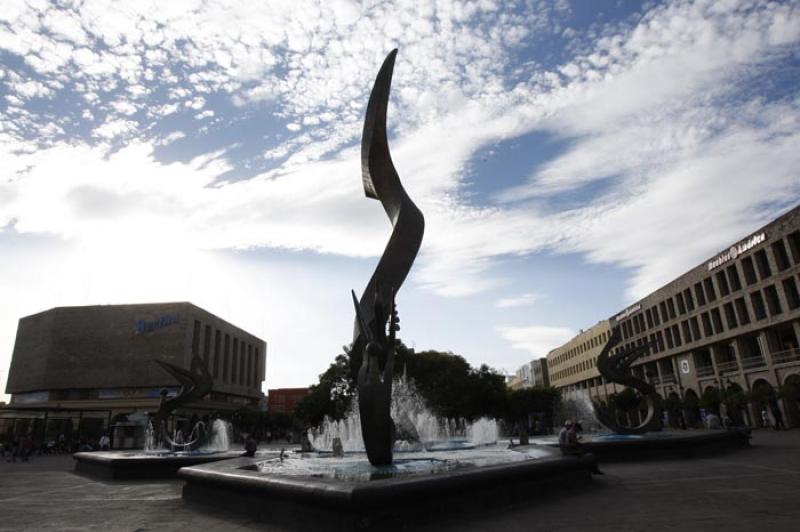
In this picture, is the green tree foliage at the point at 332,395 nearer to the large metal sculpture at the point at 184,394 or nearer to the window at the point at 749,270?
the large metal sculpture at the point at 184,394

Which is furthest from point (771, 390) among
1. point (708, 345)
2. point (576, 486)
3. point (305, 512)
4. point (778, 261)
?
point (305, 512)

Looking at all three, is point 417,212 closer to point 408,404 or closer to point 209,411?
point 408,404

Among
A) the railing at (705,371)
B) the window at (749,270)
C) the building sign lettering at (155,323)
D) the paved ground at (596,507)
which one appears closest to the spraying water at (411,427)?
the paved ground at (596,507)

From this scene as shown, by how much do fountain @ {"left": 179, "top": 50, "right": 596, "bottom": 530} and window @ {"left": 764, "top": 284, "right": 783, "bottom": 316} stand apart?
2860 cm

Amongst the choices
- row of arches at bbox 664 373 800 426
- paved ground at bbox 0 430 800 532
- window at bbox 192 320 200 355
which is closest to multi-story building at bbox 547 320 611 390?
row of arches at bbox 664 373 800 426

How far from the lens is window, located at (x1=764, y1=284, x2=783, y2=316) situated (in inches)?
1268

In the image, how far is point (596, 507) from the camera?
730 centimetres

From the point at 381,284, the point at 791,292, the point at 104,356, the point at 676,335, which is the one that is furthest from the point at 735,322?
the point at 104,356

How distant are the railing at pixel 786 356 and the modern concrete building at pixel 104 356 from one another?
47.9 meters

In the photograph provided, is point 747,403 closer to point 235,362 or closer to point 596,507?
point 596,507

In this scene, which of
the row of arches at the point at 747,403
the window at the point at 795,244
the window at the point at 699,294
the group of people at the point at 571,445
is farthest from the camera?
the window at the point at 699,294

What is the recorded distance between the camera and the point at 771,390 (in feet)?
93.8

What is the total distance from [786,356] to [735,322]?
213 inches

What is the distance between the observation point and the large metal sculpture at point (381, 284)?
9.52m
